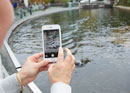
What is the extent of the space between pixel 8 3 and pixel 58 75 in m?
0.51

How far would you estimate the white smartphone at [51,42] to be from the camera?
69.8 inches

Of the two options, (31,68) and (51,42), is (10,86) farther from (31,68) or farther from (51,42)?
(51,42)

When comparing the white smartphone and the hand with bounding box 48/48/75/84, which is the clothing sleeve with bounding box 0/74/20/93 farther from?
the hand with bounding box 48/48/75/84

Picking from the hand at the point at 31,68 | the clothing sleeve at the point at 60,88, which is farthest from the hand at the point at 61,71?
the hand at the point at 31,68

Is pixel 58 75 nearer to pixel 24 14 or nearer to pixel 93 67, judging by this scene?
pixel 93 67

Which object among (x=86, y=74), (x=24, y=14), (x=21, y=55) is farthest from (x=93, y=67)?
(x=24, y=14)

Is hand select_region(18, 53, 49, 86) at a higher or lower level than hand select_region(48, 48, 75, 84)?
lower

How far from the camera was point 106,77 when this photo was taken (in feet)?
25.7

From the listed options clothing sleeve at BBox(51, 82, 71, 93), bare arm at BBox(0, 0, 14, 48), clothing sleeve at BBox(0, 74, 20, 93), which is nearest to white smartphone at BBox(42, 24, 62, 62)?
clothing sleeve at BBox(0, 74, 20, 93)

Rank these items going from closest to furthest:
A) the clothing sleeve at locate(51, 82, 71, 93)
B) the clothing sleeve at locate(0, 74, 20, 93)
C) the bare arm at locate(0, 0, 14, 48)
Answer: the bare arm at locate(0, 0, 14, 48) → the clothing sleeve at locate(51, 82, 71, 93) → the clothing sleeve at locate(0, 74, 20, 93)

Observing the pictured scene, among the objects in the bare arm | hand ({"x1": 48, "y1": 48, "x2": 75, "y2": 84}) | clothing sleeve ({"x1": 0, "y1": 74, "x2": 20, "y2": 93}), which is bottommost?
clothing sleeve ({"x1": 0, "y1": 74, "x2": 20, "y2": 93})

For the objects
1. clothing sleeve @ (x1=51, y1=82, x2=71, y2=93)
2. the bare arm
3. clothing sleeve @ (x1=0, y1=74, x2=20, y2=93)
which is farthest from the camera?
clothing sleeve @ (x1=0, y1=74, x2=20, y2=93)

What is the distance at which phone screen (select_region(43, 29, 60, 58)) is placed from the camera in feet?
5.86

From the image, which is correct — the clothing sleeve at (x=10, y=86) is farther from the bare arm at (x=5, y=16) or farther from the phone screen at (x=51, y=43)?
the bare arm at (x=5, y=16)
